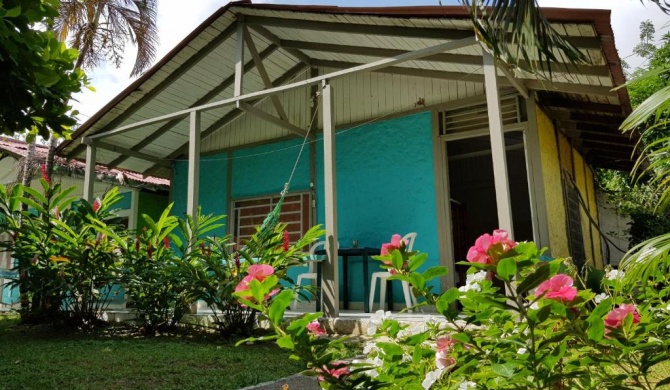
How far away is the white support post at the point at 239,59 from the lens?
19.5 ft

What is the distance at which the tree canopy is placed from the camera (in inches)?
91.8

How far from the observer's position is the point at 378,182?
691cm

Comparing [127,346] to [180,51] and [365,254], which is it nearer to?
[365,254]

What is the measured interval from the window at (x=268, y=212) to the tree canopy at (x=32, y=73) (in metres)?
4.66

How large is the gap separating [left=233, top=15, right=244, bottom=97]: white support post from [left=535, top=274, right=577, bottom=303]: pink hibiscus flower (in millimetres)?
5308

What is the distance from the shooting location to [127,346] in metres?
4.09

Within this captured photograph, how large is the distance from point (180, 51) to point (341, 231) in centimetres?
330

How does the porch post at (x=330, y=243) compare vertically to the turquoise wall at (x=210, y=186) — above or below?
below

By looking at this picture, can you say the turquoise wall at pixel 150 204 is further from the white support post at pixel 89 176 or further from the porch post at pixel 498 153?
the porch post at pixel 498 153

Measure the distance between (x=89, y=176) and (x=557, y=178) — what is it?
666 centimetres

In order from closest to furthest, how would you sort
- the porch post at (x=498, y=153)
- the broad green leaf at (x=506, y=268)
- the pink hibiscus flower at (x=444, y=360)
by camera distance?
the broad green leaf at (x=506, y=268)
the pink hibiscus flower at (x=444, y=360)
the porch post at (x=498, y=153)

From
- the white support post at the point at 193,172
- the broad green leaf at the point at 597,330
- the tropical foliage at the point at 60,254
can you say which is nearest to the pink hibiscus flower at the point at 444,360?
the broad green leaf at the point at 597,330

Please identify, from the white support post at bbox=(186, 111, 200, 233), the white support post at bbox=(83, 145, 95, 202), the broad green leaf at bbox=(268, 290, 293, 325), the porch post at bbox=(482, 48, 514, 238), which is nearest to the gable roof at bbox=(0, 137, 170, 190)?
the white support post at bbox=(83, 145, 95, 202)

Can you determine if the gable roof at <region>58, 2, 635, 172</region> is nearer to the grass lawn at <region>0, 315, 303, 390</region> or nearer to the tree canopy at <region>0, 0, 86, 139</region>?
the tree canopy at <region>0, 0, 86, 139</region>
